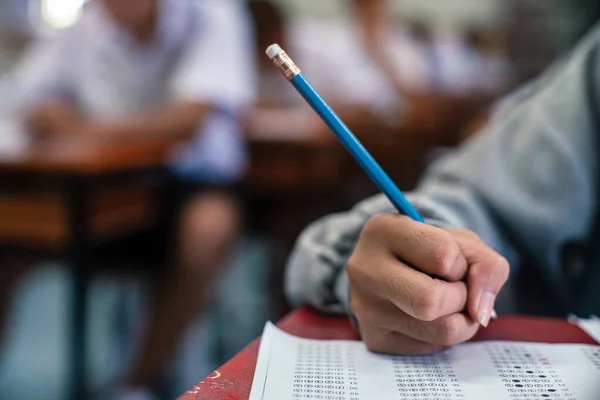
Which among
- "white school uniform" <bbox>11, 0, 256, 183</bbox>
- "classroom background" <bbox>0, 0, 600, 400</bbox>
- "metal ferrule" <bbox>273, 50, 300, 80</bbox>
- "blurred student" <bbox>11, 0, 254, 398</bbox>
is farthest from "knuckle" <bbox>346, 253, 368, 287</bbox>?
"white school uniform" <bbox>11, 0, 256, 183</bbox>

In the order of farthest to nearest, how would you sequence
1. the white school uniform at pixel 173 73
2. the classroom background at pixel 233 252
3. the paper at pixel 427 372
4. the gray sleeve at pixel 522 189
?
the white school uniform at pixel 173 73, the classroom background at pixel 233 252, the gray sleeve at pixel 522 189, the paper at pixel 427 372

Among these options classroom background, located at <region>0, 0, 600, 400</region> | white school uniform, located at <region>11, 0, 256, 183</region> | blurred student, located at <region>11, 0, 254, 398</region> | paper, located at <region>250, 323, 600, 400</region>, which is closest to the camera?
paper, located at <region>250, 323, 600, 400</region>

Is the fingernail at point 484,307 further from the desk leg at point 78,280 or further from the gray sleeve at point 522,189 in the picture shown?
the desk leg at point 78,280

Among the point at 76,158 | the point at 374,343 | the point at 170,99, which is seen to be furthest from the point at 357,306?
the point at 170,99

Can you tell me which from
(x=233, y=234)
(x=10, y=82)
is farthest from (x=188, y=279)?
(x=10, y=82)

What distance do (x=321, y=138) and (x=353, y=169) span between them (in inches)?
9.8

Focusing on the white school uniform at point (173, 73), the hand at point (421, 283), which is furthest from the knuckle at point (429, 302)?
the white school uniform at point (173, 73)

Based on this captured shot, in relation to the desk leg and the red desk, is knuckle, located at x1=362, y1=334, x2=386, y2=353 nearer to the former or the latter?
the red desk

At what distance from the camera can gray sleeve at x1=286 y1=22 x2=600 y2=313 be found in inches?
16.7

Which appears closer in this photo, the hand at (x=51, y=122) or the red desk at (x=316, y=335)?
the red desk at (x=316, y=335)

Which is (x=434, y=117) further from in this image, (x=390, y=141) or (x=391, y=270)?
(x=391, y=270)

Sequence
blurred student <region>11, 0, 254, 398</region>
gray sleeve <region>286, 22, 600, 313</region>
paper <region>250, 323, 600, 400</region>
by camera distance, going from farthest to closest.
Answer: blurred student <region>11, 0, 254, 398</region> < gray sleeve <region>286, 22, 600, 313</region> < paper <region>250, 323, 600, 400</region>

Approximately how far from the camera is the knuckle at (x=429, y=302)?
0.94 ft

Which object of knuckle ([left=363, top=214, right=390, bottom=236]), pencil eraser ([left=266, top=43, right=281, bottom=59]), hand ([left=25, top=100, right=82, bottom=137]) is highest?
hand ([left=25, top=100, right=82, bottom=137])
